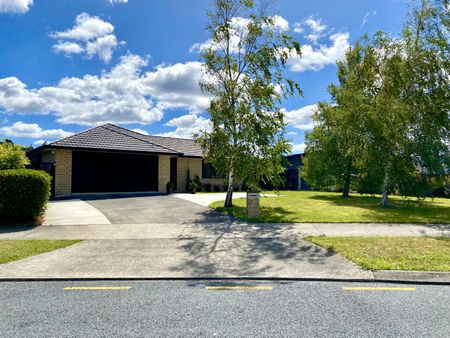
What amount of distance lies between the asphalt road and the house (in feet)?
50.0

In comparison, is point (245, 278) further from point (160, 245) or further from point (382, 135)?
point (382, 135)

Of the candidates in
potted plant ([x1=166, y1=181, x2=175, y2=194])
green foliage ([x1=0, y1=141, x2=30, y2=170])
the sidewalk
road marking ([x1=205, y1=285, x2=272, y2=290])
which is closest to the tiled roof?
green foliage ([x1=0, y1=141, x2=30, y2=170])

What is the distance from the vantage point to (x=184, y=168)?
25.1m

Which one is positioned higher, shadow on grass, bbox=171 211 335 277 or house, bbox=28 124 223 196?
house, bbox=28 124 223 196

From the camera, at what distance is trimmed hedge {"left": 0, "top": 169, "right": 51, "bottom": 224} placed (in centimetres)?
1038

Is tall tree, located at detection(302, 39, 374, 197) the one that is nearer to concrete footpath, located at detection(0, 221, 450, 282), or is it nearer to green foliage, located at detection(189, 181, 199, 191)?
green foliage, located at detection(189, 181, 199, 191)

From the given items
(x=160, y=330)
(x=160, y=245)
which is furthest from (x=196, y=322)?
(x=160, y=245)

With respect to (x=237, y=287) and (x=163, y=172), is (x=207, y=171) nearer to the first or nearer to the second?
(x=163, y=172)

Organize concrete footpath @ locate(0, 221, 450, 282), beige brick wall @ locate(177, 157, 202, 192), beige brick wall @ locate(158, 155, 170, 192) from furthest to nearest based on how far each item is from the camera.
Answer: beige brick wall @ locate(177, 157, 202, 192)
beige brick wall @ locate(158, 155, 170, 192)
concrete footpath @ locate(0, 221, 450, 282)

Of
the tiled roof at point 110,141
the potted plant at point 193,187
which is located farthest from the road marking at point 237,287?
the potted plant at point 193,187

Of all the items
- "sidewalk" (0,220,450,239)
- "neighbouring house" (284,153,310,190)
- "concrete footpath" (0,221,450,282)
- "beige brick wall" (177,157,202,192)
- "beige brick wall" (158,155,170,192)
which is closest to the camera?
"concrete footpath" (0,221,450,282)

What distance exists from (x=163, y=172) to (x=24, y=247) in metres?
15.2

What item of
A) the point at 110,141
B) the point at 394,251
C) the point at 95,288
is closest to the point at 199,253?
the point at 95,288

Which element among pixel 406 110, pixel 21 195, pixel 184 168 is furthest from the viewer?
pixel 184 168
